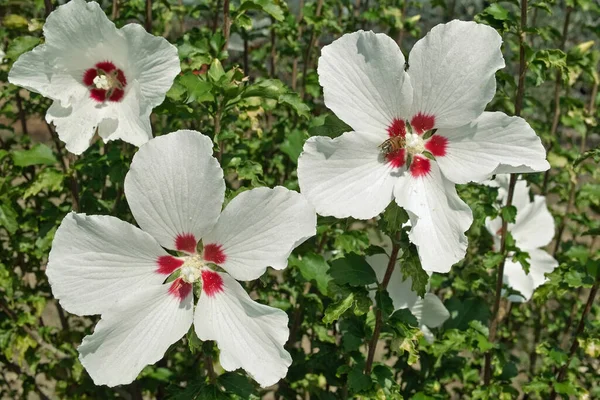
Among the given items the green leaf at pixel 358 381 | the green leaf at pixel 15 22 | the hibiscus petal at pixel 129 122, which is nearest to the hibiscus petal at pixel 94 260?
the hibiscus petal at pixel 129 122

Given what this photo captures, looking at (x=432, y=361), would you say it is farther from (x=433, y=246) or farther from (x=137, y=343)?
(x=137, y=343)

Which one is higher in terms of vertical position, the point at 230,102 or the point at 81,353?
the point at 230,102

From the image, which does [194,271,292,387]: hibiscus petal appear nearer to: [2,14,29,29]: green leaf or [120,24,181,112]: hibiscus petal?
[120,24,181,112]: hibiscus petal

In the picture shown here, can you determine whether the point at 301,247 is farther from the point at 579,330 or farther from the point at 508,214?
the point at 579,330

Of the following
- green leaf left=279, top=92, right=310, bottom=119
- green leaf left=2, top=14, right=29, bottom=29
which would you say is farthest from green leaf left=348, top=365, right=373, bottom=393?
green leaf left=2, top=14, right=29, bottom=29

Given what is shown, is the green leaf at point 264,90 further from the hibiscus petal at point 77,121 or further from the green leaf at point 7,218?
the green leaf at point 7,218

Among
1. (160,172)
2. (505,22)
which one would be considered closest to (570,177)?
(505,22)
